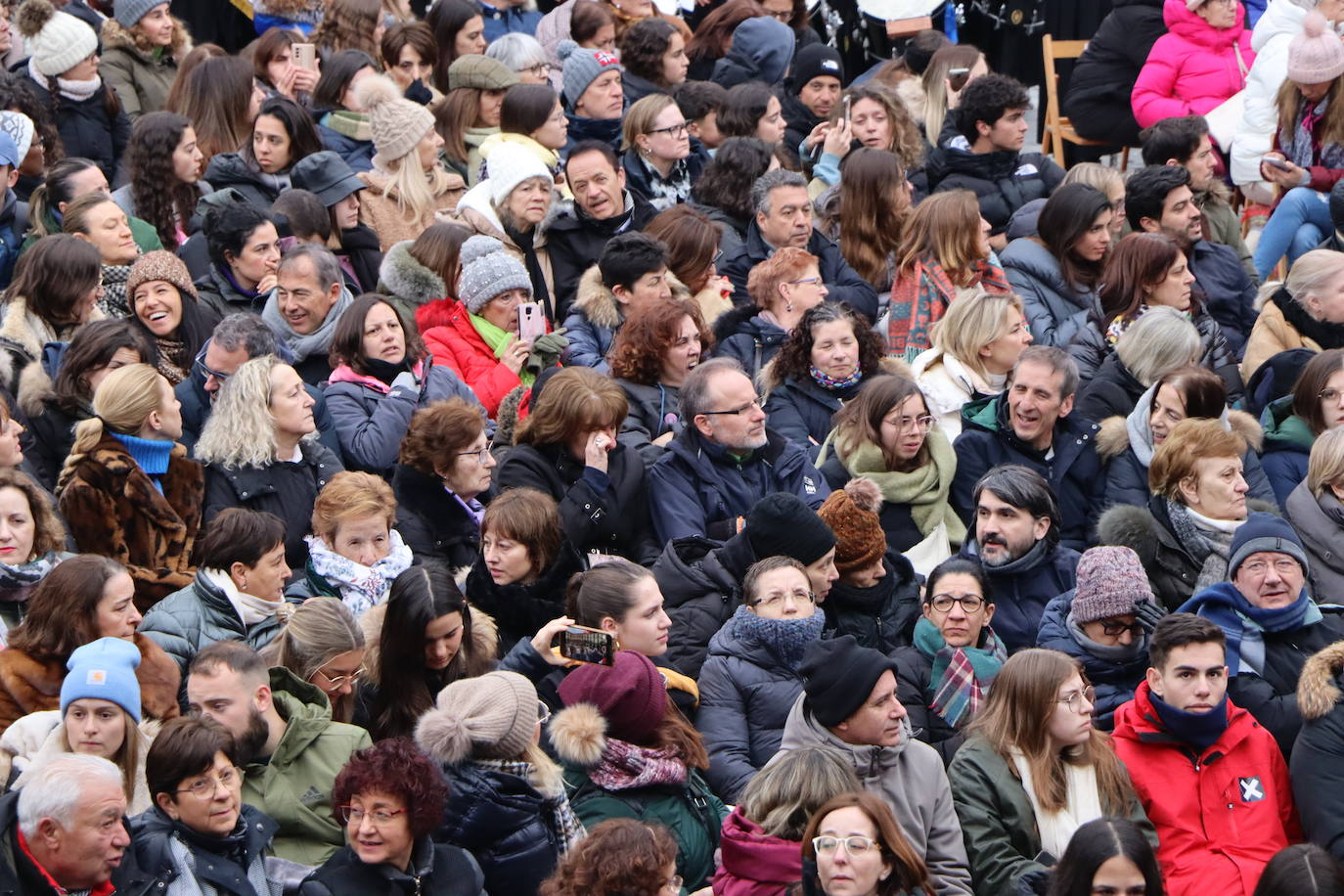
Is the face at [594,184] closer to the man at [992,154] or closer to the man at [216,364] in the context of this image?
the man at [992,154]

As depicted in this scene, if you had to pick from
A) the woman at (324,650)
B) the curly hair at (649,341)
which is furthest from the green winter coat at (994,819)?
the curly hair at (649,341)

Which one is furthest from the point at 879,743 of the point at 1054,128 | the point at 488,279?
the point at 1054,128

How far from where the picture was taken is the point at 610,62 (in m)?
12.0

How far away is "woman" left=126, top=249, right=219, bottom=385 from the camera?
8.72 m

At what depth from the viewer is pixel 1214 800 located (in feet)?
22.1

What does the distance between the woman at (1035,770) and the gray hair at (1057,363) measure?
6.52 feet

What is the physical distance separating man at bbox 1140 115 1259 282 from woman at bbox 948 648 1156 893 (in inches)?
192

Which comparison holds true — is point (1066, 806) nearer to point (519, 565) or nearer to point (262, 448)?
point (519, 565)

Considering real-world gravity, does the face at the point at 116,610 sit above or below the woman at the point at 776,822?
above

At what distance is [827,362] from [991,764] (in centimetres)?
264

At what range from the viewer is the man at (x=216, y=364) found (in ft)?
27.3

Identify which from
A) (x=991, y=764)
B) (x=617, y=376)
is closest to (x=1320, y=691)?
(x=991, y=764)

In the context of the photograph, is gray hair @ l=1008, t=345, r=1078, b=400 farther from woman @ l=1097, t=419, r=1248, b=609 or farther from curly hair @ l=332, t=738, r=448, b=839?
curly hair @ l=332, t=738, r=448, b=839

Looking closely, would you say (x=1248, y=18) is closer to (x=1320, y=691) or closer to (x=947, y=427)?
(x=947, y=427)
